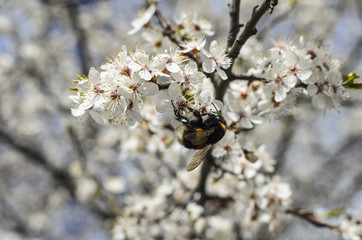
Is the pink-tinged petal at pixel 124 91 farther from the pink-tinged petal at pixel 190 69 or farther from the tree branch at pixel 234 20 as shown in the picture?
the tree branch at pixel 234 20

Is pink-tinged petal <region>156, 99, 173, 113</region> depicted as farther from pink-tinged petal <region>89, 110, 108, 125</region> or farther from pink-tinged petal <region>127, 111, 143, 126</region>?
pink-tinged petal <region>89, 110, 108, 125</region>

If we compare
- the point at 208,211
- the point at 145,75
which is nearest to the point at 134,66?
the point at 145,75

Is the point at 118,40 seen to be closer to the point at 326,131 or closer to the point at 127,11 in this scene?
the point at 127,11

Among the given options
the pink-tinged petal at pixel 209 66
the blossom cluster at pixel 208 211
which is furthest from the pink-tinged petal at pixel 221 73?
the blossom cluster at pixel 208 211

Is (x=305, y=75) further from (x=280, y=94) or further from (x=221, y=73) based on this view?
(x=221, y=73)

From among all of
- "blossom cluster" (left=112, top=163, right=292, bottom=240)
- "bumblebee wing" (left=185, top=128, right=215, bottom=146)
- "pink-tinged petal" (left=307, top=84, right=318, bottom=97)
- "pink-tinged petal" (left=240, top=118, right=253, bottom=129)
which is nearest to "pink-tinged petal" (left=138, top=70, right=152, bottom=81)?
"bumblebee wing" (left=185, top=128, right=215, bottom=146)

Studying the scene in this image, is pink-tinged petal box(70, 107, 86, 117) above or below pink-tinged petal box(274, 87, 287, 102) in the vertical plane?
above
